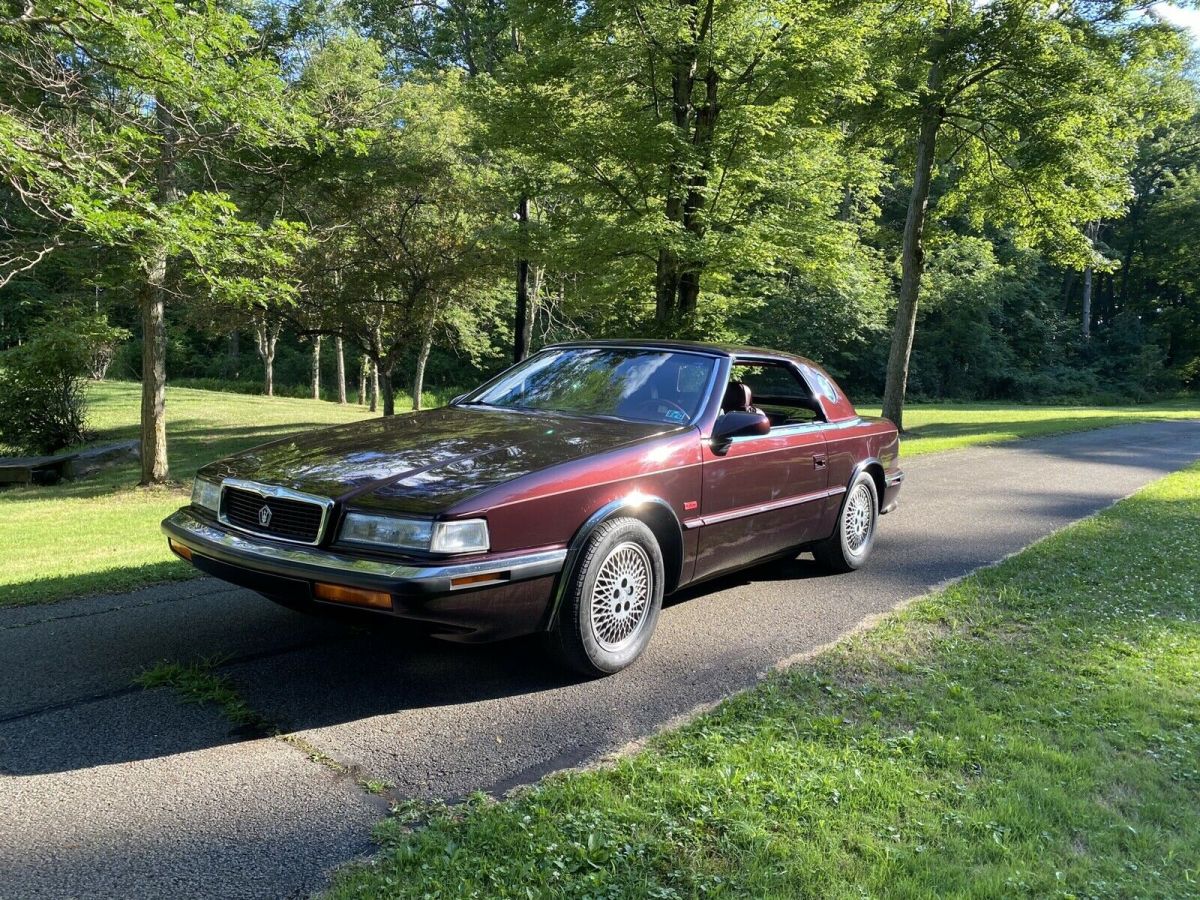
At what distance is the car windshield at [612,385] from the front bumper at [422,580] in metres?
1.47

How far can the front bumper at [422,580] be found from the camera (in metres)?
3.28

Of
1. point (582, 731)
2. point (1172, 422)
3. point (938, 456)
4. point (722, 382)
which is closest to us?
point (582, 731)

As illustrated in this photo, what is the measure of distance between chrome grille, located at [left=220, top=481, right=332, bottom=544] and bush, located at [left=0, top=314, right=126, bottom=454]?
41.1ft

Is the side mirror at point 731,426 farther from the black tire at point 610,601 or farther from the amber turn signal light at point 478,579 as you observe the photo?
the amber turn signal light at point 478,579

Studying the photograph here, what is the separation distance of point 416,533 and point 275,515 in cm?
78

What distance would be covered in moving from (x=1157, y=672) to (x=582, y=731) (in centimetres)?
298

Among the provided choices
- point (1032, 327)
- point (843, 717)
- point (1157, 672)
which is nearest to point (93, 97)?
point (843, 717)

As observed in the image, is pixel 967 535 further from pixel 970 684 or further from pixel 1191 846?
pixel 1191 846

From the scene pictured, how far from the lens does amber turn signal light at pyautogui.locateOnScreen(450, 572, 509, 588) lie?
131 inches

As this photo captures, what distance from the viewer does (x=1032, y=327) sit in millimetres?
47500

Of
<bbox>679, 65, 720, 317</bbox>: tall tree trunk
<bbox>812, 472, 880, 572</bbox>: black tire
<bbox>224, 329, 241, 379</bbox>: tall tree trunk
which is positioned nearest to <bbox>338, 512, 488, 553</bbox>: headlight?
<bbox>812, 472, 880, 572</bbox>: black tire

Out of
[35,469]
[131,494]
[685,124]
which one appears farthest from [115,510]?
[685,124]

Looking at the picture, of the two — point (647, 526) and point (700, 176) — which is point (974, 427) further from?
point (647, 526)

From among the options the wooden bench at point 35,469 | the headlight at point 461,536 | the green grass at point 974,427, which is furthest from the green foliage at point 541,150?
the headlight at point 461,536
